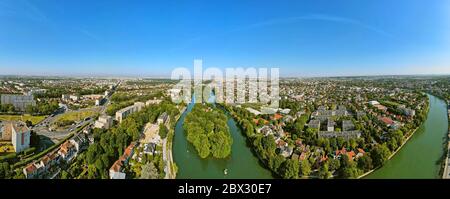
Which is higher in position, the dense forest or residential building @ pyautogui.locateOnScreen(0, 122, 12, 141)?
residential building @ pyautogui.locateOnScreen(0, 122, 12, 141)

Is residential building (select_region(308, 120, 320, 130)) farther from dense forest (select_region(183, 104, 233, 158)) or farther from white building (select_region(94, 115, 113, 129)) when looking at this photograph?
white building (select_region(94, 115, 113, 129))

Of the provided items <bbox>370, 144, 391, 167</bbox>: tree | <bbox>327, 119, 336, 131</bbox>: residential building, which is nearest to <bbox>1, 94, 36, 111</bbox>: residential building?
<bbox>370, 144, 391, 167</bbox>: tree

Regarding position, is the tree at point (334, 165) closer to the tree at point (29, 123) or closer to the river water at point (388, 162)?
the river water at point (388, 162)

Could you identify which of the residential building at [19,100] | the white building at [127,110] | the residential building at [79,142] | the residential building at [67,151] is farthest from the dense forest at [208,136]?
the residential building at [19,100]

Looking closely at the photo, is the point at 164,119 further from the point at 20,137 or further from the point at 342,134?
the point at 342,134
